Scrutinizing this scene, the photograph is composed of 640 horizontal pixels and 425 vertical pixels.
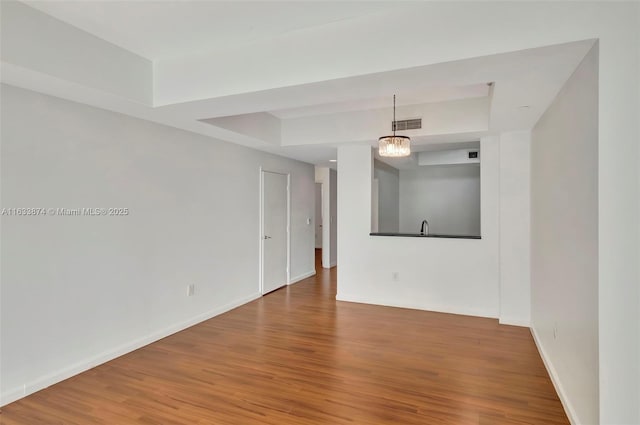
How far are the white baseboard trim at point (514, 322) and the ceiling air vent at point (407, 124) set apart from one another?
255cm

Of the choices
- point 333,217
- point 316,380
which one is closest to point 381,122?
point 316,380

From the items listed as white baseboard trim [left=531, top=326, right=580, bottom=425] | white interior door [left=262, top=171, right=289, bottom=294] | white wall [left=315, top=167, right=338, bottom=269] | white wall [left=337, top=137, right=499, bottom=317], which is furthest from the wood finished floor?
white wall [left=315, top=167, right=338, bottom=269]

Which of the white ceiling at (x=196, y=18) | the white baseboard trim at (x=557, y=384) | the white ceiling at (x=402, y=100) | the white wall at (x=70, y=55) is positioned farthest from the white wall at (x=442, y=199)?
the white wall at (x=70, y=55)

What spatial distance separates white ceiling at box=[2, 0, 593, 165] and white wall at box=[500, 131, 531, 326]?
2.88ft

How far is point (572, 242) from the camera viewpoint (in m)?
2.31

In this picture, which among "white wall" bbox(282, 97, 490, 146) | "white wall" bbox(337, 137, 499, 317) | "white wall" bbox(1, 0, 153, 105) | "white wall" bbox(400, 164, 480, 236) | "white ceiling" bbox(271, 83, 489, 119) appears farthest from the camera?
"white wall" bbox(400, 164, 480, 236)

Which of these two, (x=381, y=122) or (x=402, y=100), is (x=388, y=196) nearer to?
(x=381, y=122)

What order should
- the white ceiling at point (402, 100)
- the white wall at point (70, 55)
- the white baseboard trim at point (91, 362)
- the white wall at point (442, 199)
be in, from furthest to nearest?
the white wall at point (442, 199) < the white ceiling at point (402, 100) < the white baseboard trim at point (91, 362) < the white wall at point (70, 55)

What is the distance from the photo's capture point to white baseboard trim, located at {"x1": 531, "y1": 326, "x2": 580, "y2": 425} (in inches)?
89.4

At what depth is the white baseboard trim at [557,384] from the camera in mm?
2270

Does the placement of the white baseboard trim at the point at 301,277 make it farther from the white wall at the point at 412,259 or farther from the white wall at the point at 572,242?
the white wall at the point at 572,242

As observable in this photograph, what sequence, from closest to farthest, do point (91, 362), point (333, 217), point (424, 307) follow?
point (91, 362)
point (424, 307)
point (333, 217)

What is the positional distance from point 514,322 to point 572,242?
2.33 metres

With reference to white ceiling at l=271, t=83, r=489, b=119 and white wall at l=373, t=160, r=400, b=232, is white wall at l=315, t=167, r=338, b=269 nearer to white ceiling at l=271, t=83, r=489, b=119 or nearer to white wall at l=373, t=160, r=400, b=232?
white wall at l=373, t=160, r=400, b=232
